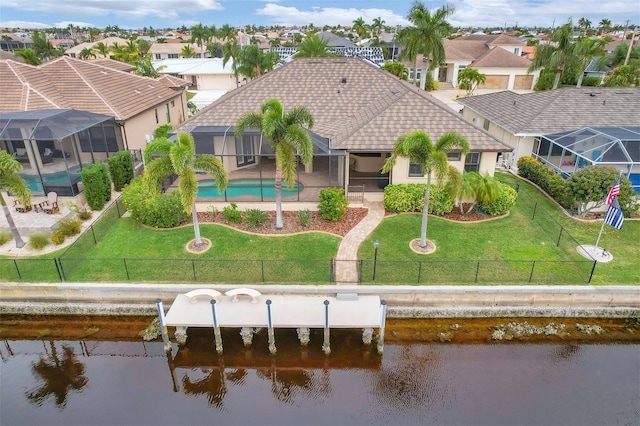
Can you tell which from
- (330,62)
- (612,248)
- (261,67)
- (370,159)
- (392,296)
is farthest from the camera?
(261,67)

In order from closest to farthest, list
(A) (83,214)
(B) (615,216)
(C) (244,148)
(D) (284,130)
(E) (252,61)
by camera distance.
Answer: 1. (B) (615,216)
2. (D) (284,130)
3. (A) (83,214)
4. (C) (244,148)
5. (E) (252,61)

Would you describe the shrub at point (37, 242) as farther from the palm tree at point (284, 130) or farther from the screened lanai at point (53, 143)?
the palm tree at point (284, 130)

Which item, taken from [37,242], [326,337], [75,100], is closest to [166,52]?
[75,100]

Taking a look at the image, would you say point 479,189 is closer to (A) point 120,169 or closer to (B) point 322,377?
(B) point 322,377

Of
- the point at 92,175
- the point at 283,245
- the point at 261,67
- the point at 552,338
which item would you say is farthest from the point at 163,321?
the point at 261,67

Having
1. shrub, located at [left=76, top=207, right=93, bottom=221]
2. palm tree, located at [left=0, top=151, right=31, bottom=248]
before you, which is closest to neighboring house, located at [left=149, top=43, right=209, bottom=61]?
shrub, located at [left=76, top=207, right=93, bottom=221]

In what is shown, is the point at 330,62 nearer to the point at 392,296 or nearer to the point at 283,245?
the point at 283,245

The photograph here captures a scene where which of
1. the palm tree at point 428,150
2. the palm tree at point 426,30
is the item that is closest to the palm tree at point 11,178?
the palm tree at point 428,150

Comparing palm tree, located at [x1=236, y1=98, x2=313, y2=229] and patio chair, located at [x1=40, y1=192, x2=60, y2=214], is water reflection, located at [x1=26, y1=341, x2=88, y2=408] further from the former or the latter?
palm tree, located at [x1=236, y1=98, x2=313, y2=229]
